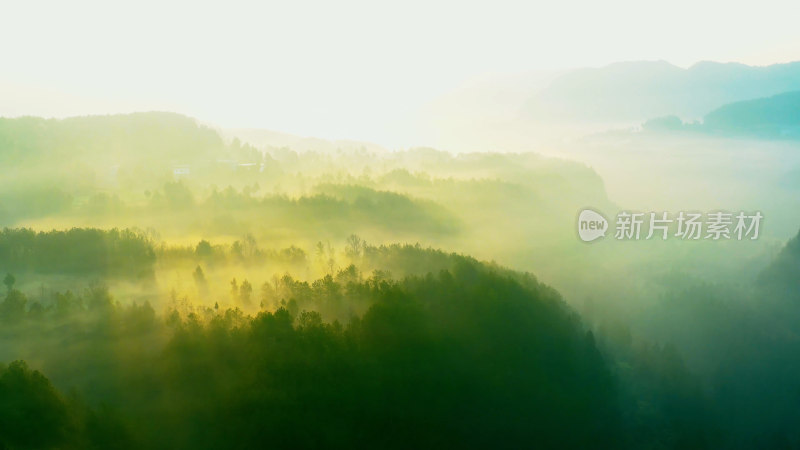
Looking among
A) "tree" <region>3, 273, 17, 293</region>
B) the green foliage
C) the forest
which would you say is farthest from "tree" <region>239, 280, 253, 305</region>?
"tree" <region>3, 273, 17, 293</region>

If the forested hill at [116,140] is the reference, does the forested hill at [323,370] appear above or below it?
below

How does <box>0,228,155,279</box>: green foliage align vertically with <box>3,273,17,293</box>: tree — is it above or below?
above

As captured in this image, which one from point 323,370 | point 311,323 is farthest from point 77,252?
point 323,370

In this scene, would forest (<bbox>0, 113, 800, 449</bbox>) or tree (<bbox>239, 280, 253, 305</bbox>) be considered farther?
tree (<bbox>239, 280, 253, 305</bbox>)

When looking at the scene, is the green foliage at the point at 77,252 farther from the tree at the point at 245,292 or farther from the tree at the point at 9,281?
the tree at the point at 245,292

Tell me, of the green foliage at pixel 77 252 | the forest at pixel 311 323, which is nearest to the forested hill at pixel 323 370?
the forest at pixel 311 323

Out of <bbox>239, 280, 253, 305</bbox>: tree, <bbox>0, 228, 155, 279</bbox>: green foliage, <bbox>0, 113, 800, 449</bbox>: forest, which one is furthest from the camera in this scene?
<bbox>0, 228, 155, 279</bbox>: green foliage

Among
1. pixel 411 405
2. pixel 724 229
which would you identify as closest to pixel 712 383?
pixel 724 229

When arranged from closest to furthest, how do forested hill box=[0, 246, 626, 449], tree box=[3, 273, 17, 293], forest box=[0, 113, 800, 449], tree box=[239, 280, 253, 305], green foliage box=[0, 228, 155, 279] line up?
forested hill box=[0, 246, 626, 449] < forest box=[0, 113, 800, 449] < tree box=[3, 273, 17, 293] < tree box=[239, 280, 253, 305] < green foliage box=[0, 228, 155, 279]

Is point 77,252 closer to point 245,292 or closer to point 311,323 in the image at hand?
point 245,292

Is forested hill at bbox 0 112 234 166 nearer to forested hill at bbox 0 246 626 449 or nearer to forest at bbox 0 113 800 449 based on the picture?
forest at bbox 0 113 800 449
